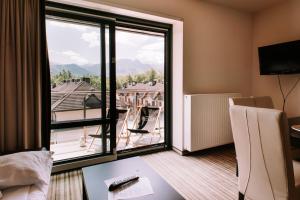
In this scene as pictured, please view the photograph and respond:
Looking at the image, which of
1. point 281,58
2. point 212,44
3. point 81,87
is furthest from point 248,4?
point 81,87

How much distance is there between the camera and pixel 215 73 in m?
3.38

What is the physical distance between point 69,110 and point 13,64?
0.86 metres

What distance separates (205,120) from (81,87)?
6.43 feet

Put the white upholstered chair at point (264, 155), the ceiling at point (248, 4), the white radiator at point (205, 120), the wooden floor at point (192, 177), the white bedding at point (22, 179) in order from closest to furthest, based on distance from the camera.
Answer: the white upholstered chair at point (264, 155) < the white bedding at point (22, 179) < the wooden floor at point (192, 177) < the white radiator at point (205, 120) < the ceiling at point (248, 4)

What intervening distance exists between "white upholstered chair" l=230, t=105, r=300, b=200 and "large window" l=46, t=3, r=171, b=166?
187 cm

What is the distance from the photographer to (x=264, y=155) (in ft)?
4.34

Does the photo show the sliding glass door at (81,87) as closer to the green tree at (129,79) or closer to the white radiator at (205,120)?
the green tree at (129,79)

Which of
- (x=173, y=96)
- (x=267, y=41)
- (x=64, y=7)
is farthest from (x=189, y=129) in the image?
(x=64, y=7)

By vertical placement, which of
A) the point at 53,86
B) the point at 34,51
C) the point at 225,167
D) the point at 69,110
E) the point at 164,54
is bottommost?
the point at 225,167

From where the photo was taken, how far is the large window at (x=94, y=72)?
2561 millimetres

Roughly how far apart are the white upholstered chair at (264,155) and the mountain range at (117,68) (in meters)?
2.01

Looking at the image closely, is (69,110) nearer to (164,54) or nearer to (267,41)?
(164,54)

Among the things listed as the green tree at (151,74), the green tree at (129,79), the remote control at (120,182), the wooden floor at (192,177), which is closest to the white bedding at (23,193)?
the remote control at (120,182)

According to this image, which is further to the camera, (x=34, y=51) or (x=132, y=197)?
(x=34, y=51)
